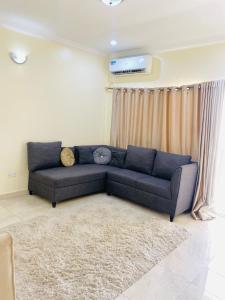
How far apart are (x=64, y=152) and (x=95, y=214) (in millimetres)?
1375

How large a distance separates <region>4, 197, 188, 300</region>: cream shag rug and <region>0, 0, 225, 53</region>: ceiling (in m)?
2.65

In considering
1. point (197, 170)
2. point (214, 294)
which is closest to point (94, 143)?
point (197, 170)

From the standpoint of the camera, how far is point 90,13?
2.87 meters

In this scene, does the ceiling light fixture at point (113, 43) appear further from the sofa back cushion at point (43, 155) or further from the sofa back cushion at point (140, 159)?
the sofa back cushion at point (43, 155)

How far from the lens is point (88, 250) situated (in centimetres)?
242

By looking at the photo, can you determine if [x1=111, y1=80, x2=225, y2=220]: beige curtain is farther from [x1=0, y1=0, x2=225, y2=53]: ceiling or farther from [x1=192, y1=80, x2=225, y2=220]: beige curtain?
[x1=0, y1=0, x2=225, y2=53]: ceiling

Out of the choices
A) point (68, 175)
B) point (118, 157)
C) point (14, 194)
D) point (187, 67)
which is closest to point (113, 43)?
point (187, 67)

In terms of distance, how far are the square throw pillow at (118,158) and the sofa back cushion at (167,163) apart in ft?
2.37

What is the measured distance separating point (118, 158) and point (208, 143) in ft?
5.44

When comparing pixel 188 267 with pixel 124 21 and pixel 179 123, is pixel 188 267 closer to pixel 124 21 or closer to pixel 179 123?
pixel 179 123

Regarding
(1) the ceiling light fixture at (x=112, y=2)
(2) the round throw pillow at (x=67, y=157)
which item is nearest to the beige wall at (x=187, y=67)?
(1) the ceiling light fixture at (x=112, y=2)

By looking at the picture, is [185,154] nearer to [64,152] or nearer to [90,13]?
[64,152]

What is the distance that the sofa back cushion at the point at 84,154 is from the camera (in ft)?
14.4

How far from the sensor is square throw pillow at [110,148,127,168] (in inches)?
173
